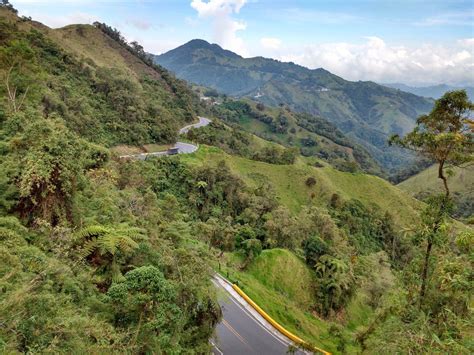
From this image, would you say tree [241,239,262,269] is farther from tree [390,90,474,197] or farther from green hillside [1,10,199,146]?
green hillside [1,10,199,146]

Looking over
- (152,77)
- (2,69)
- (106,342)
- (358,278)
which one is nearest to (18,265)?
(106,342)

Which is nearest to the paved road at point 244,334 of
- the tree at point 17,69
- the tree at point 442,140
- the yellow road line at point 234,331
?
the yellow road line at point 234,331

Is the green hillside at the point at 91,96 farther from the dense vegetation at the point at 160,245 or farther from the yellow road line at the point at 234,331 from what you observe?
the yellow road line at the point at 234,331

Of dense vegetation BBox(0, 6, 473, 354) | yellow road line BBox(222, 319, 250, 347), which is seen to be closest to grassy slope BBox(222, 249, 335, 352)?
dense vegetation BBox(0, 6, 473, 354)

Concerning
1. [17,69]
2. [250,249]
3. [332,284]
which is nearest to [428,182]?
[332,284]

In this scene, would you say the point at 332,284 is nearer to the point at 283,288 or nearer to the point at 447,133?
the point at 283,288

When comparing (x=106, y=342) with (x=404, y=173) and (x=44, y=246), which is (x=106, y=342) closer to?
(x=44, y=246)
